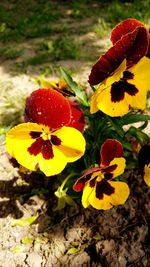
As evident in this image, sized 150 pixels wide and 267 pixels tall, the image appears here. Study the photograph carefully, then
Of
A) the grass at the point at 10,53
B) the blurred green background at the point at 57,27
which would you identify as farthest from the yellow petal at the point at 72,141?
the grass at the point at 10,53

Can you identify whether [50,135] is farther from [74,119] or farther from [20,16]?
[20,16]

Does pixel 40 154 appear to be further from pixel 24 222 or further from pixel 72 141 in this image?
pixel 24 222

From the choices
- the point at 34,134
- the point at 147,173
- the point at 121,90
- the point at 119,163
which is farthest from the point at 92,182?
the point at 121,90

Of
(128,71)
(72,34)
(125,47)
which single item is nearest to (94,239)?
(128,71)

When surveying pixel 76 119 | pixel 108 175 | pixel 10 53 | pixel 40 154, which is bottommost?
pixel 10 53

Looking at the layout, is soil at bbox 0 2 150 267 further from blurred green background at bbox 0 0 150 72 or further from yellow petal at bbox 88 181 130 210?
blurred green background at bbox 0 0 150 72

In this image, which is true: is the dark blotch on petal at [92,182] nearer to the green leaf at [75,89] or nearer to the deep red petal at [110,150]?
the deep red petal at [110,150]
